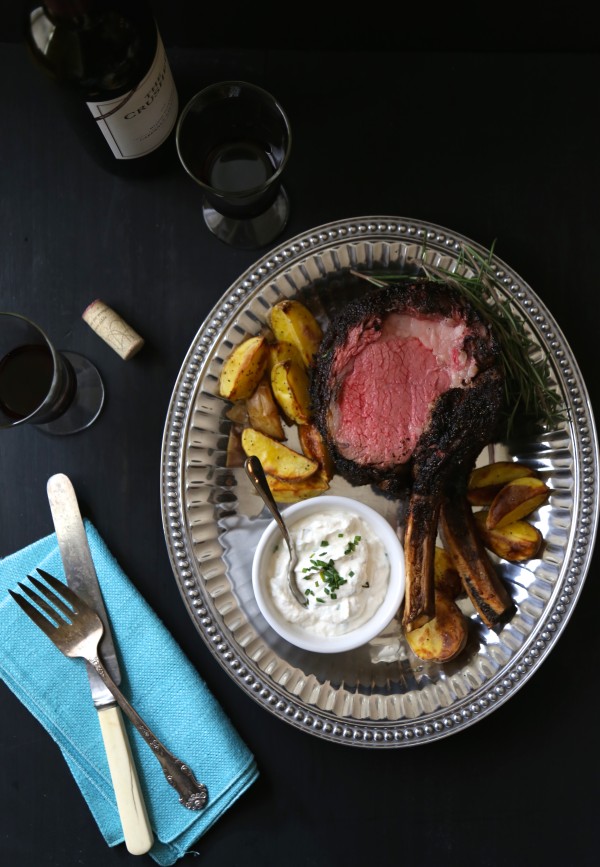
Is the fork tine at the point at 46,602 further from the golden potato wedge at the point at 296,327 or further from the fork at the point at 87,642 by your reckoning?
the golden potato wedge at the point at 296,327

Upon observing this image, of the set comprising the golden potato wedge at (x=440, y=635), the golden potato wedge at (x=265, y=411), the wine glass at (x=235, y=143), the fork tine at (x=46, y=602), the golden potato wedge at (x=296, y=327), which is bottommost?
the golden potato wedge at (x=440, y=635)

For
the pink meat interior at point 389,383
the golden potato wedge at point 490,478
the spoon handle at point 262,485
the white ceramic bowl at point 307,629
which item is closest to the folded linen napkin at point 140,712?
the white ceramic bowl at point 307,629

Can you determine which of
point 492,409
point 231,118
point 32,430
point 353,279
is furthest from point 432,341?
point 32,430

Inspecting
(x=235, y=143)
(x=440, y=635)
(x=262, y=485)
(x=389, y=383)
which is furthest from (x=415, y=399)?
(x=235, y=143)

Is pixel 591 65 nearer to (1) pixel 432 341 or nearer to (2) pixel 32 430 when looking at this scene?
(1) pixel 432 341

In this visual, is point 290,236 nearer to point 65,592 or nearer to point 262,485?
point 262,485

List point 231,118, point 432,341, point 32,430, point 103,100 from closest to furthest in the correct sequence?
point 103,100
point 432,341
point 231,118
point 32,430
